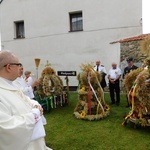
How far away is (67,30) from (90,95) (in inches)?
320

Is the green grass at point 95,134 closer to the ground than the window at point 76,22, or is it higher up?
closer to the ground

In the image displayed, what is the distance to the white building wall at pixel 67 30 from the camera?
12039mm

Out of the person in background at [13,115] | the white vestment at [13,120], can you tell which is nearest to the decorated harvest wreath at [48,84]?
the person in background at [13,115]

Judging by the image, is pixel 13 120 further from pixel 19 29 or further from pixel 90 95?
pixel 19 29

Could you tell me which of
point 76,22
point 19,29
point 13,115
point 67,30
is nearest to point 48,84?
point 13,115

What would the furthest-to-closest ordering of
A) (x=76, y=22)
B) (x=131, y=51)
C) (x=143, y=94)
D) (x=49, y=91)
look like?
(x=76, y=22), (x=131, y=51), (x=49, y=91), (x=143, y=94)

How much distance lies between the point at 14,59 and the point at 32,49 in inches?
528

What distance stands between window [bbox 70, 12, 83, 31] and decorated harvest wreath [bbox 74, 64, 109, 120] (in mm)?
7685

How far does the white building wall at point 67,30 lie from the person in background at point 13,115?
33.9ft

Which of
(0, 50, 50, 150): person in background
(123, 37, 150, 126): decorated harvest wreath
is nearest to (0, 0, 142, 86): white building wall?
(123, 37, 150, 126): decorated harvest wreath

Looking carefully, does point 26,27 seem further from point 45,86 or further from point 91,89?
point 91,89

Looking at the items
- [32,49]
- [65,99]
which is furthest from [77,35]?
[65,99]

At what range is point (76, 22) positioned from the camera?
13.8m

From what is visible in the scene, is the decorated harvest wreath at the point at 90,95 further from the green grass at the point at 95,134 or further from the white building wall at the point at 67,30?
the white building wall at the point at 67,30
